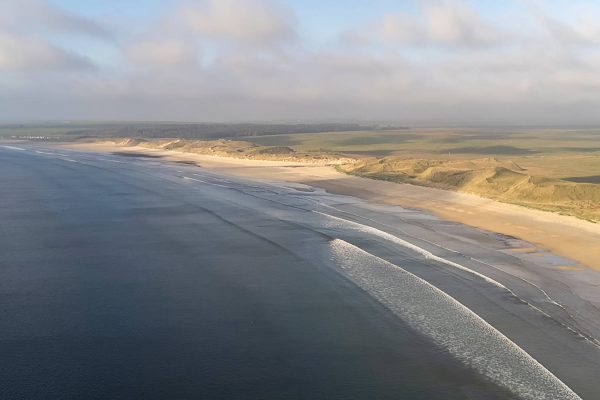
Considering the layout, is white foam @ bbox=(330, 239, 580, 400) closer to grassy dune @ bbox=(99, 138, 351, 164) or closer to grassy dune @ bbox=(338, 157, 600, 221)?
grassy dune @ bbox=(338, 157, 600, 221)

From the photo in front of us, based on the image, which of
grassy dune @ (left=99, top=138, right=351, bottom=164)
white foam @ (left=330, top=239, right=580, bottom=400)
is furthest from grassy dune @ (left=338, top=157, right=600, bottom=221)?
white foam @ (left=330, top=239, right=580, bottom=400)

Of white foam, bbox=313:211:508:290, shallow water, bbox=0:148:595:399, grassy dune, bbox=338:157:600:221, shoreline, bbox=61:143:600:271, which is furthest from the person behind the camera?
grassy dune, bbox=338:157:600:221

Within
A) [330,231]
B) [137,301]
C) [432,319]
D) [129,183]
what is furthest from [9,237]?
[129,183]

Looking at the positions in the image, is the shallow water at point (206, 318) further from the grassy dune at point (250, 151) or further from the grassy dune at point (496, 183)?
the grassy dune at point (250, 151)

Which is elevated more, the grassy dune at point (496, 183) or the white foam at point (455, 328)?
the grassy dune at point (496, 183)

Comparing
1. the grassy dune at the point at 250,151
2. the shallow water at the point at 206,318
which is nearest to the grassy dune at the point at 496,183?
the shallow water at the point at 206,318

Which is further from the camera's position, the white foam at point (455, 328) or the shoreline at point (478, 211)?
the shoreline at point (478, 211)
